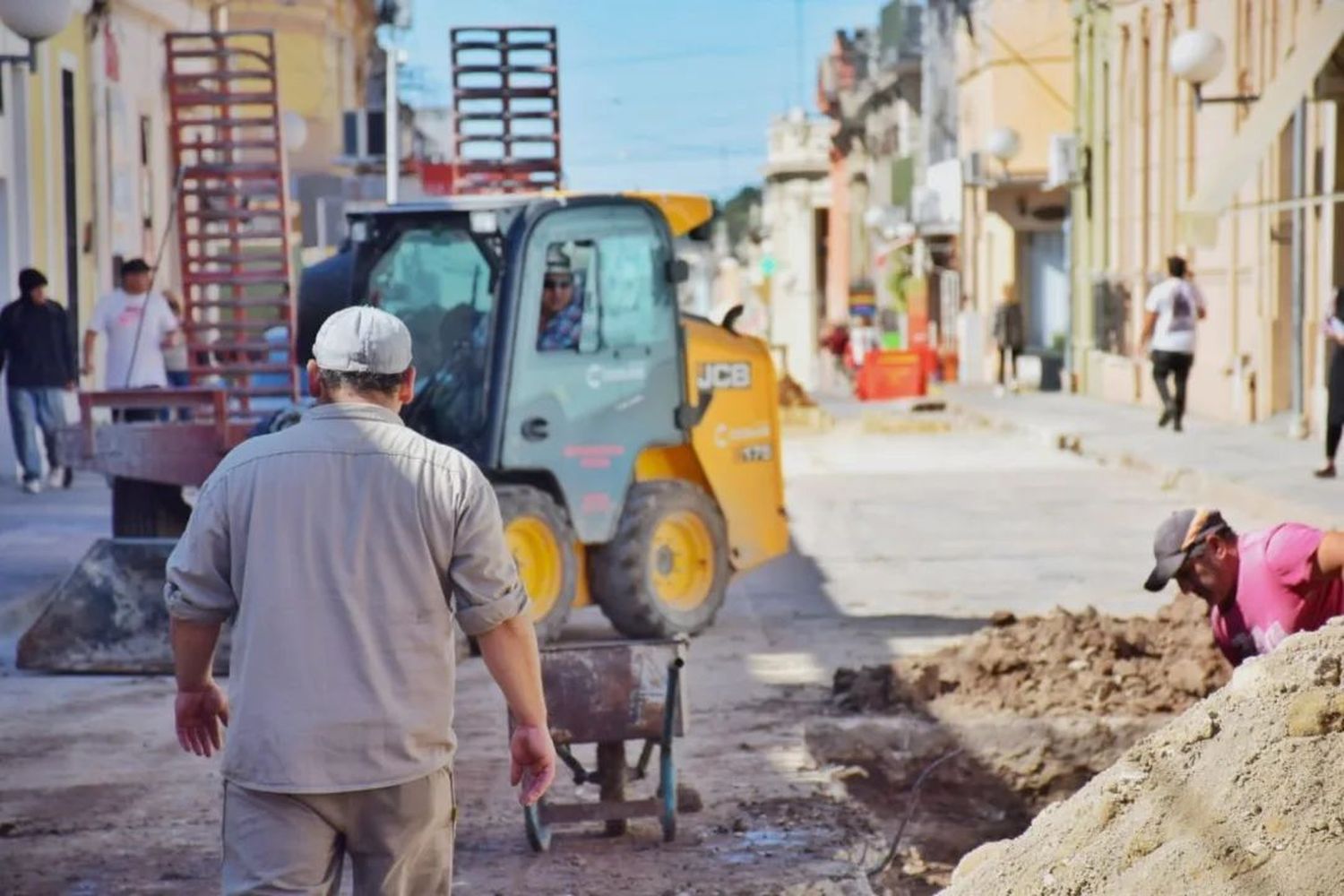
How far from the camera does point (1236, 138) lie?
926 inches

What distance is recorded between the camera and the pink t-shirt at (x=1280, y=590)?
22.7 feet

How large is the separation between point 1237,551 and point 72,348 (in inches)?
507

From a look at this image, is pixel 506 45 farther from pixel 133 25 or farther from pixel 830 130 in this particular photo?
pixel 830 130

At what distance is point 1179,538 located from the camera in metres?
7.18

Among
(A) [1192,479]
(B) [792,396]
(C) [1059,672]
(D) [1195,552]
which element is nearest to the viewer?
(D) [1195,552]

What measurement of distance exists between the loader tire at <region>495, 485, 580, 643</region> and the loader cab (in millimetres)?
186

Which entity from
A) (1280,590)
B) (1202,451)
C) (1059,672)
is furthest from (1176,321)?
(1280,590)

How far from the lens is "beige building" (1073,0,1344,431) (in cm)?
2325

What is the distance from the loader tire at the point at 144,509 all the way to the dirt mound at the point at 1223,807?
8229 mm

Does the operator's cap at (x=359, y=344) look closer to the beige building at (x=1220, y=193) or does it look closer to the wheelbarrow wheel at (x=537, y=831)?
the wheelbarrow wheel at (x=537, y=831)

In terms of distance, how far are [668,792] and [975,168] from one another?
35562 mm

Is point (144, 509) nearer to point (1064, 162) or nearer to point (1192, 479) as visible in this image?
point (1192, 479)

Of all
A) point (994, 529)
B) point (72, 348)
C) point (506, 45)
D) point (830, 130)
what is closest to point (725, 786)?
point (994, 529)

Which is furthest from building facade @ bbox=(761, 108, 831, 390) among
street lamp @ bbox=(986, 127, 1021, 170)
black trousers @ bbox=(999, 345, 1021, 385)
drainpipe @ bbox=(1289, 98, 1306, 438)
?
drainpipe @ bbox=(1289, 98, 1306, 438)
